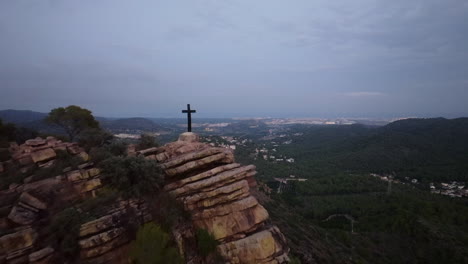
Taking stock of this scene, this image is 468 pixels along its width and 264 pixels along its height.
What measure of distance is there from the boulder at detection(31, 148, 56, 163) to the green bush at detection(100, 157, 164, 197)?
3.34 meters

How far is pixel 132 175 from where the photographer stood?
11.5 meters

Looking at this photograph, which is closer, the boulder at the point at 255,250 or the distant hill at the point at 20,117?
the boulder at the point at 255,250

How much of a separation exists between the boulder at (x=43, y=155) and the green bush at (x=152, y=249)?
7.08 meters

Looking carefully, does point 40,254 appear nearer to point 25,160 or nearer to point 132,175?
point 132,175

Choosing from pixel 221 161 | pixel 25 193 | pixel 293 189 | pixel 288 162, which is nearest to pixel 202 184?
pixel 221 161

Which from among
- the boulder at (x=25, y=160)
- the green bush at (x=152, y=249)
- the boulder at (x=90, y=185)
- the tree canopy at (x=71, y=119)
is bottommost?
the green bush at (x=152, y=249)

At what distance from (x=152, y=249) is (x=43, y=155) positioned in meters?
8.25

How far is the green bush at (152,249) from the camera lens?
870 centimetres

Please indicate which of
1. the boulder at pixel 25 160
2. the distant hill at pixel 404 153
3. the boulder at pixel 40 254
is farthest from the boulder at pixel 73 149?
the distant hill at pixel 404 153

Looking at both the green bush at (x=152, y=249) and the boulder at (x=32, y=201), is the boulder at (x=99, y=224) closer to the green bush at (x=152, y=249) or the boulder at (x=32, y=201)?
the green bush at (x=152, y=249)

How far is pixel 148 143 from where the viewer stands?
16.0 meters

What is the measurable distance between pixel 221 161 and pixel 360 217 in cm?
3548

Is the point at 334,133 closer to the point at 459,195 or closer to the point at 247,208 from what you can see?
the point at 459,195

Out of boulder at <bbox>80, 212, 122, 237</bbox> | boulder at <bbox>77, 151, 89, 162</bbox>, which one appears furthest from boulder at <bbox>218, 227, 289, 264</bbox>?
boulder at <bbox>77, 151, 89, 162</bbox>
